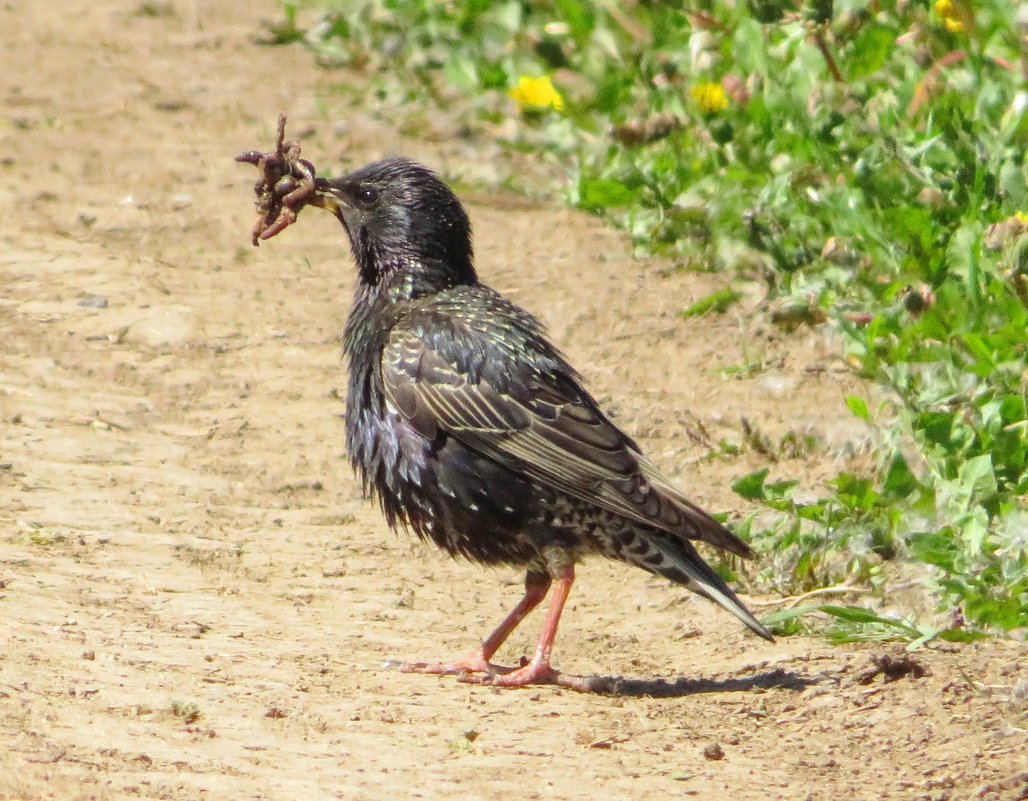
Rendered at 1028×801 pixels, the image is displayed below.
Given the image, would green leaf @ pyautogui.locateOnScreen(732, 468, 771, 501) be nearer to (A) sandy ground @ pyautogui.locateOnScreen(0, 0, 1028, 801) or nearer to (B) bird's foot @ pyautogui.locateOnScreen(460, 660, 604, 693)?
(A) sandy ground @ pyautogui.locateOnScreen(0, 0, 1028, 801)

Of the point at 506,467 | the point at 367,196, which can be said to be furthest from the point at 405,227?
the point at 506,467

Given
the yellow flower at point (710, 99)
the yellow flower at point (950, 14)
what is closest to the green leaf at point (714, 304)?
the yellow flower at point (710, 99)

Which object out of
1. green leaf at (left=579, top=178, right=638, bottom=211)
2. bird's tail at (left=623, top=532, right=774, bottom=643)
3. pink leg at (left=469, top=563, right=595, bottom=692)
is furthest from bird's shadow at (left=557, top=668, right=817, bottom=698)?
green leaf at (left=579, top=178, right=638, bottom=211)

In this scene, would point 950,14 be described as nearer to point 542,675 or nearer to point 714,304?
point 714,304

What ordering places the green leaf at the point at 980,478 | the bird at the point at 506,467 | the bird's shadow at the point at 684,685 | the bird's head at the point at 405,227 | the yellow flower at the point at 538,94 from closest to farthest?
the bird's shadow at the point at 684,685 → the bird at the point at 506,467 → the green leaf at the point at 980,478 → the bird's head at the point at 405,227 → the yellow flower at the point at 538,94

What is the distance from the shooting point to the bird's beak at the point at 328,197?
21.7 feet

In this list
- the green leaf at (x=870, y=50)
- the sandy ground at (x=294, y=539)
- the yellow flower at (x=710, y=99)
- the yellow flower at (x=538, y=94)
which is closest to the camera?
the sandy ground at (x=294, y=539)

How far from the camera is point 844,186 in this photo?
26.9ft

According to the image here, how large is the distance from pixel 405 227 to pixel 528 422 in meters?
0.99

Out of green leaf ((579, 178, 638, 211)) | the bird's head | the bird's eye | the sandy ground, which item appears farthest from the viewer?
green leaf ((579, 178, 638, 211))

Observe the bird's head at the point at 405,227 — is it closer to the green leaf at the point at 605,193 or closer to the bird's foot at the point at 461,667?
the bird's foot at the point at 461,667

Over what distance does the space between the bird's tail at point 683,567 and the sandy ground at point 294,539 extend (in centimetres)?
27

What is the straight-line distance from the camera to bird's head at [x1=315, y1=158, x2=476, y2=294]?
6406mm

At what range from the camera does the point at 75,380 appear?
7707 millimetres
